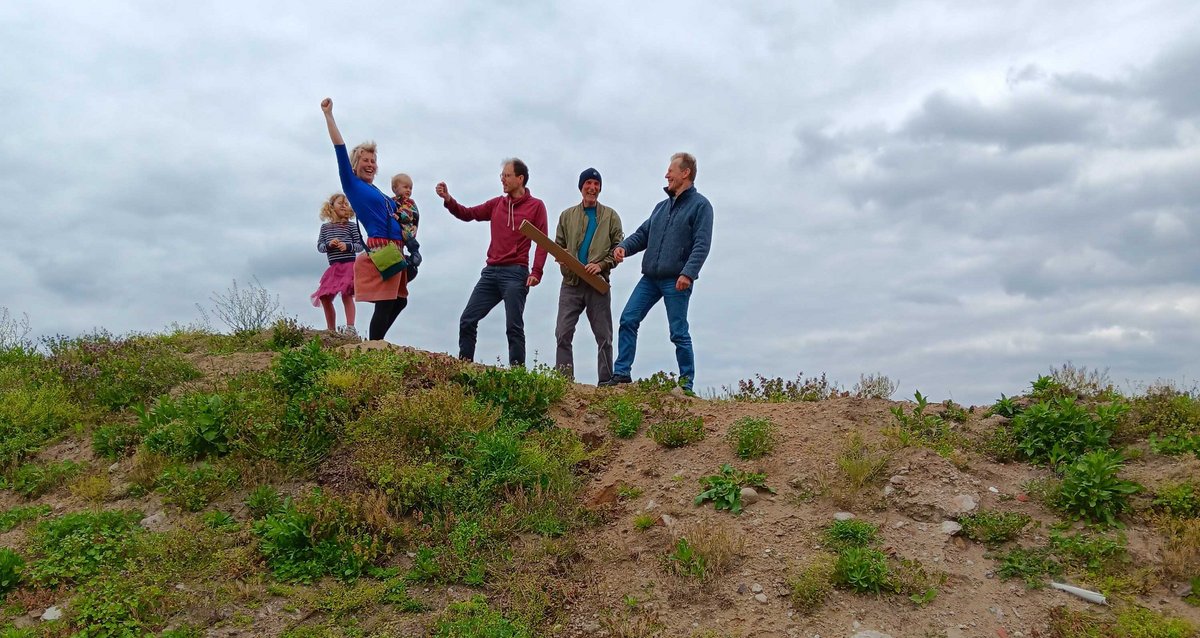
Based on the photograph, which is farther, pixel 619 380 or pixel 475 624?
pixel 619 380

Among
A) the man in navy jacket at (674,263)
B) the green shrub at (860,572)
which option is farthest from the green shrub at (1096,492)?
the man in navy jacket at (674,263)

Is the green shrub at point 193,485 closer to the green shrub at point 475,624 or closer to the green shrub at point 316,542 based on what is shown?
the green shrub at point 316,542

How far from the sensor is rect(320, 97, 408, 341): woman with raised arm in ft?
30.6

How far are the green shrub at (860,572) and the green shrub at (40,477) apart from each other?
6439mm

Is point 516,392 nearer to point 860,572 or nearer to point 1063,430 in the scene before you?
point 860,572

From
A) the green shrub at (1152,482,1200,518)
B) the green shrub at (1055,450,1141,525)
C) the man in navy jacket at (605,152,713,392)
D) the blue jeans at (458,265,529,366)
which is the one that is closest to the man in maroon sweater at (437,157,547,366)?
the blue jeans at (458,265,529,366)

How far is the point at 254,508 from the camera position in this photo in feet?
21.5

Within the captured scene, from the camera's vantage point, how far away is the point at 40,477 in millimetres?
7555

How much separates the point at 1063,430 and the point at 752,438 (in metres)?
2.49

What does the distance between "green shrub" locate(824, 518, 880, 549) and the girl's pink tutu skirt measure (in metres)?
6.54

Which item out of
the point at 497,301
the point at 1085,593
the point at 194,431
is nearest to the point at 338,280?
the point at 497,301

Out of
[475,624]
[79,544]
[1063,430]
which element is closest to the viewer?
[475,624]

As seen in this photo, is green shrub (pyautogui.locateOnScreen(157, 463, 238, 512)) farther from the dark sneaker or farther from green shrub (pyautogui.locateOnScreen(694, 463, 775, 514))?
the dark sneaker

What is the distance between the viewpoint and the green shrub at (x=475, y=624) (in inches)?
205
